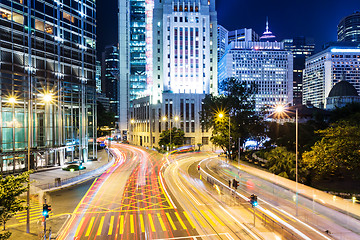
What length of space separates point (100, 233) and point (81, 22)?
44725 millimetres

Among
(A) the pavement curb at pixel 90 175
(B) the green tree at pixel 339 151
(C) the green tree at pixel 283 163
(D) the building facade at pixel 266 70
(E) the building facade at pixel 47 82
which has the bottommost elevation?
(A) the pavement curb at pixel 90 175

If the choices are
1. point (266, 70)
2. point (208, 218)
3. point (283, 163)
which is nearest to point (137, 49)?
point (266, 70)

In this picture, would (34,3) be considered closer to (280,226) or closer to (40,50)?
(40,50)

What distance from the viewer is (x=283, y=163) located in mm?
31641

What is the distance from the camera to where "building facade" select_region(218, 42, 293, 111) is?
17650 cm

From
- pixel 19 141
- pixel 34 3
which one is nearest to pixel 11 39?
pixel 34 3

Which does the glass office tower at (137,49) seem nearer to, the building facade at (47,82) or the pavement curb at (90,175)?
the building facade at (47,82)

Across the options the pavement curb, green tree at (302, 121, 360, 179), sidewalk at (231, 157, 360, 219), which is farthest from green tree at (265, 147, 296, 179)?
the pavement curb

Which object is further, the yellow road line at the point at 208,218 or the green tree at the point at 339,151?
the green tree at the point at 339,151

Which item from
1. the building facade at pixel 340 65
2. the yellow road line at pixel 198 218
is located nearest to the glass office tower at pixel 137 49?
the yellow road line at pixel 198 218

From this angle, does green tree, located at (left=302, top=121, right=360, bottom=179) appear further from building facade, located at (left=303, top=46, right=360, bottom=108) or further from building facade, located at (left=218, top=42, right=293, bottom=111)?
building facade, located at (left=303, top=46, right=360, bottom=108)

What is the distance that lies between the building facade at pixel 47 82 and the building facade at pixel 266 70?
138853 millimetres

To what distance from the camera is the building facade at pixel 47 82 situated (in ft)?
115

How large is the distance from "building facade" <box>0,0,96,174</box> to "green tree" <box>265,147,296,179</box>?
105ft
